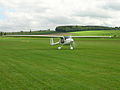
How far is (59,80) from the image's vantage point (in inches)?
293

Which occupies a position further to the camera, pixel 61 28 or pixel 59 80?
pixel 61 28

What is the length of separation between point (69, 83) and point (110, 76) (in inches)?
85.1

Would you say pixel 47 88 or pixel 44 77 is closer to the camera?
pixel 47 88

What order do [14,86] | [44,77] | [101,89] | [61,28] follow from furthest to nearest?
[61,28]
[44,77]
[14,86]
[101,89]

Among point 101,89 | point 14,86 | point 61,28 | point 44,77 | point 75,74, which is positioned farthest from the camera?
point 61,28

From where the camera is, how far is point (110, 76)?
814 cm

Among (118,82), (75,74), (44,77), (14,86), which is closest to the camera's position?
(14,86)

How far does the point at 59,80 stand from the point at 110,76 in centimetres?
230

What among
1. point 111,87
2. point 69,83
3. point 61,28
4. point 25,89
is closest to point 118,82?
point 111,87

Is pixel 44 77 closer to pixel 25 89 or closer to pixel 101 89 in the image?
pixel 25 89

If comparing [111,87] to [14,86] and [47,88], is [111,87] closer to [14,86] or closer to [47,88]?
[47,88]

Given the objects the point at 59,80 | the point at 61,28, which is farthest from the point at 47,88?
the point at 61,28

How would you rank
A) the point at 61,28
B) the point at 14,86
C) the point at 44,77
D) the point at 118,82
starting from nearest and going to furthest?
the point at 14,86 < the point at 118,82 < the point at 44,77 < the point at 61,28

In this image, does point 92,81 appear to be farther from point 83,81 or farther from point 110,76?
point 110,76
